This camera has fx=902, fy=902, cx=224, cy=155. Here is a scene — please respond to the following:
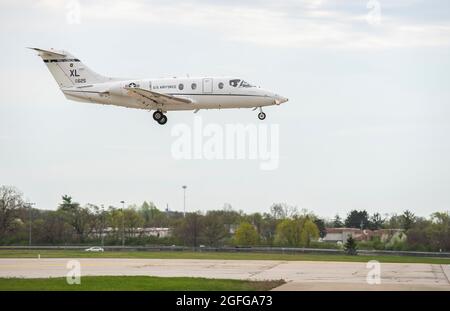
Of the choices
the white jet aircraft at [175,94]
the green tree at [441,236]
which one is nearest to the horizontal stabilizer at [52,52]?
the white jet aircraft at [175,94]

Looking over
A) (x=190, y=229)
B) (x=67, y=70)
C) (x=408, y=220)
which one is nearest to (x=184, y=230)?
(x=190, y=229)

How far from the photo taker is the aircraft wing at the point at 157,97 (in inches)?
2335

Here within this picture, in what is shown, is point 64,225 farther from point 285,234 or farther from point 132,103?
point 132,103

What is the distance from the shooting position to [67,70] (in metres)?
65.6

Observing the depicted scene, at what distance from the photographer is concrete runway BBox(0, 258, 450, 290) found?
47.0 metres

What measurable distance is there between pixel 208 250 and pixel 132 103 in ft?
119

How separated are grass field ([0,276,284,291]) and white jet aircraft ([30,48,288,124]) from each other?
47.5 feet

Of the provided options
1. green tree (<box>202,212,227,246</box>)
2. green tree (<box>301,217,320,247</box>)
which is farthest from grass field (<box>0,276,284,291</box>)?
green tree (<box>202,212,227,246</box>)

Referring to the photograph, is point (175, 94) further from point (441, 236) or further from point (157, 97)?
point (441, 236)

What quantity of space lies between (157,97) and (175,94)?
5.59ft

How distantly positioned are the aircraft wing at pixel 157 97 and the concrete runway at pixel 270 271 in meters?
11.0

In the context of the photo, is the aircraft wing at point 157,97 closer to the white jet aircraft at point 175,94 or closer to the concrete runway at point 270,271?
the white jet aircraft at point 175,94

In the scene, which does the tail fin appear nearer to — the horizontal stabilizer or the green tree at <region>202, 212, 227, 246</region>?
the horizontal stabilizer
